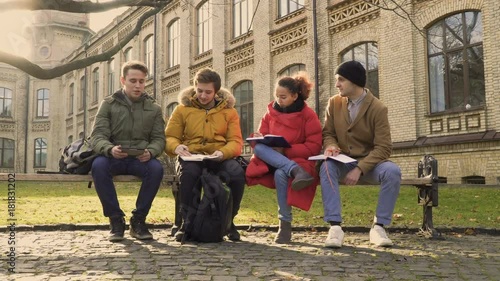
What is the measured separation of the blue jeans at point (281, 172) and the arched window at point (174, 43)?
63.0 feet

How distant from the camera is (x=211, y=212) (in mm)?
4867

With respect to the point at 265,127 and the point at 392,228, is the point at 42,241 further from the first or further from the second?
the point at 392,228

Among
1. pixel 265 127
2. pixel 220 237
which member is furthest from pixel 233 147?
pixel 220 237

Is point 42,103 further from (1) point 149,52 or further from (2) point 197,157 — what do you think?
(2) point 197,157

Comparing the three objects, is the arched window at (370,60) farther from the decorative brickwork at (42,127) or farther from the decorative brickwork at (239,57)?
the decorative brickwork at (42,127)

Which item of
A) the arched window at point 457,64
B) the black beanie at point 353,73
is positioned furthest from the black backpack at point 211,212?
the arched window at point 457,64

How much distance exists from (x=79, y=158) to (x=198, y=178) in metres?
1.22

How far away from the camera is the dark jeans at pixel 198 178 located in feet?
16.2

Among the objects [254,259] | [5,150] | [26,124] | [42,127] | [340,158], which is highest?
[26,124]

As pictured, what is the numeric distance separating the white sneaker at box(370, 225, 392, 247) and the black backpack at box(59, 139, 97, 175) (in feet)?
9.13

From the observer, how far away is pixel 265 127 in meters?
5.33

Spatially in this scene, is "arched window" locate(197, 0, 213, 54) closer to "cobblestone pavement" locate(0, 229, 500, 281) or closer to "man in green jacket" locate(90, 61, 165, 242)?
"man in green jacket" locate(90, 61, 165, 242)

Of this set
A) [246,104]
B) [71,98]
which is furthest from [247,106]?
[71,98]

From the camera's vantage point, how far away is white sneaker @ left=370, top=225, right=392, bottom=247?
4637 millimetres
